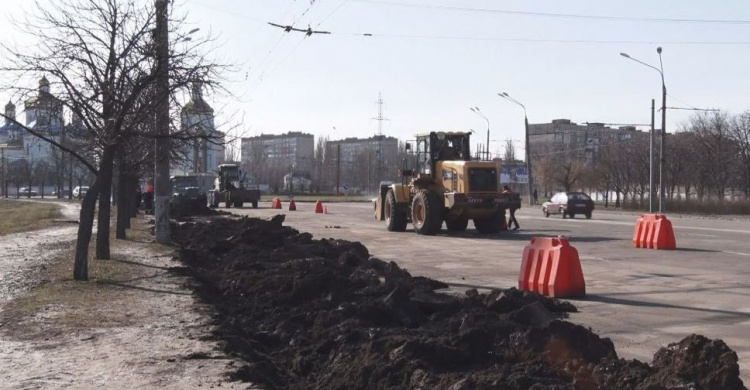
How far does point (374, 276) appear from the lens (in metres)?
14.2

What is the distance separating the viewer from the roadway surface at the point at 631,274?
33.6 ft

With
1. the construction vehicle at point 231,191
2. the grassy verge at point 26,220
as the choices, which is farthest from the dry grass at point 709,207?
the grassy verge at point 26,220

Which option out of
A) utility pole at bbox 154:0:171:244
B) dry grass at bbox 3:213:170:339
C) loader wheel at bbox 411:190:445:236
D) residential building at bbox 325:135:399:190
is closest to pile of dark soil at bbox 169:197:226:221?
loader wheel at bbox 411:190:445:236

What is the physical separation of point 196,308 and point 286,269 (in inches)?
112

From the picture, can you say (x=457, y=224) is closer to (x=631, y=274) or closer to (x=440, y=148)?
(x=440, y=148)

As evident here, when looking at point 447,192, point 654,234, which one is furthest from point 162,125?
point 654,234

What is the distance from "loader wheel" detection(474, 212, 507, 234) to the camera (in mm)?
28766

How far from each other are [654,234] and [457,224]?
9186mm

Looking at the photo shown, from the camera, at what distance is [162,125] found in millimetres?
18438

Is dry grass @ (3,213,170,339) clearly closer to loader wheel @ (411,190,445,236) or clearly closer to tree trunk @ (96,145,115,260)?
tree trunk @ (96,145,115,260)

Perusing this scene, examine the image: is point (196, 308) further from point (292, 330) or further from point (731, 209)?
point (731, 209)

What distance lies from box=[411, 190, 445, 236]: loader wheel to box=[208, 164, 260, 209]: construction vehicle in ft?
119

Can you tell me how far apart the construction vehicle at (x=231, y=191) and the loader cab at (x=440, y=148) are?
34855 millimetres

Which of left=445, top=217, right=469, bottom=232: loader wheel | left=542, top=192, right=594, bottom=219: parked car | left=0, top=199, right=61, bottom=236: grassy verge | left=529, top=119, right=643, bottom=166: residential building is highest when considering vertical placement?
left=529, top=119, right=643, bottom=166: residential building
